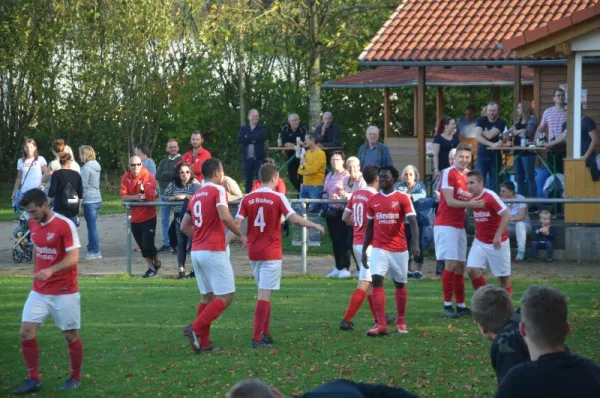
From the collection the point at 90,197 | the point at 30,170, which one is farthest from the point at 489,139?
the point at 30,170

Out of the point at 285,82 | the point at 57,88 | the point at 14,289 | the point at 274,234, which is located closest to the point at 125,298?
the point at 14,289

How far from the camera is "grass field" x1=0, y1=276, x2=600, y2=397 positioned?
389 inches

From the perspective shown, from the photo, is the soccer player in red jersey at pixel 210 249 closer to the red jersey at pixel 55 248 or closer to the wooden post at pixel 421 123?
the red jersey at pixel 55 248

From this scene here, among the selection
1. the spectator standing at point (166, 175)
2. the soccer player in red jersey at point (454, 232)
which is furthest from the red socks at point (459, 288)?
the spectator standing at point (166, 175)

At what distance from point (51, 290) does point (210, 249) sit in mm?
2002

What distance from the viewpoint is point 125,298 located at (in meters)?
15.3

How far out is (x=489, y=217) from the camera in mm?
12883

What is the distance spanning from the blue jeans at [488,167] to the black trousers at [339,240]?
4723mm

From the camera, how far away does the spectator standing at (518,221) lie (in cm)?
1723

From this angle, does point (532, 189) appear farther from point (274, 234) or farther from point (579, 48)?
point (274, 234)

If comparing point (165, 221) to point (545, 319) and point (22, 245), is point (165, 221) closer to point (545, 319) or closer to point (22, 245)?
point (22, 245)

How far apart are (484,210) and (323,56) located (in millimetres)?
25252

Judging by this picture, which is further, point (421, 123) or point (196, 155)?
point (421, 123)

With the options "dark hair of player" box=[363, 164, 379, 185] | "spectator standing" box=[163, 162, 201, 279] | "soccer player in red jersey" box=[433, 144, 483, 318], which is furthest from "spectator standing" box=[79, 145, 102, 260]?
"dark hair of player" box=[363, 164, 379, 185]
